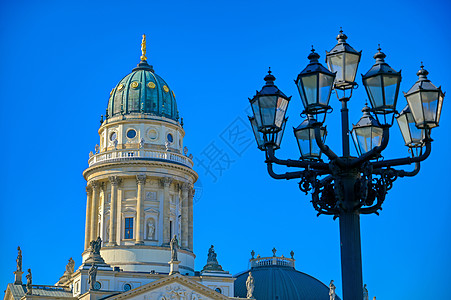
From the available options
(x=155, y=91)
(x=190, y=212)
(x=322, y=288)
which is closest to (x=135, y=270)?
(x=190, y=212)

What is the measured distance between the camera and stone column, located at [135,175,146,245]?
240ft

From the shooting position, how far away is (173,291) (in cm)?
6544

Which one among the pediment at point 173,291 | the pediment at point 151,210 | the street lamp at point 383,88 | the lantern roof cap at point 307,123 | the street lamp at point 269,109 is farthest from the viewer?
the pediment at point 151,210

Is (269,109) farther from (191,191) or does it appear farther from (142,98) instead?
(191,191)

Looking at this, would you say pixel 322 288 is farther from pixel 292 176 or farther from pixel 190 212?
pixel 292 176

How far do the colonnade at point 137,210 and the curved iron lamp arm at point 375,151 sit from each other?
58.3 meters

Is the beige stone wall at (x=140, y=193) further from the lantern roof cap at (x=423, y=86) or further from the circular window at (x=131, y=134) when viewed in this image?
the lantern roof cap at (x=423, y=86)

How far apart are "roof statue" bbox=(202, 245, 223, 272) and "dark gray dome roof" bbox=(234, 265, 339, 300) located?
34.7 feet

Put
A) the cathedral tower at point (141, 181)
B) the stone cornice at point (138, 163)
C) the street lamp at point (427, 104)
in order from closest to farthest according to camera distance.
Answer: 1. the street lamp at point (427, 104)
2. the cathedral tower at point (141, 181)
3. the stone cornice at point (138, 163)

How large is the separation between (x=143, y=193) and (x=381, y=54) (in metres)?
59.3

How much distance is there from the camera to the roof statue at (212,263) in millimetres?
72750

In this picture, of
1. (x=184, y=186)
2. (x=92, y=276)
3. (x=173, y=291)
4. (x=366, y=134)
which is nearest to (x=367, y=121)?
(x=366, y=134)

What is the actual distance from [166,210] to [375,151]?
198 feet

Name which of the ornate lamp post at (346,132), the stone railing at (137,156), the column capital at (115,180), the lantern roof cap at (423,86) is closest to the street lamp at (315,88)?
the ornate lamp post at (346,132)
